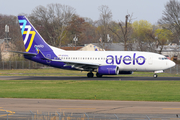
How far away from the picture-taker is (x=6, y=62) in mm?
69312

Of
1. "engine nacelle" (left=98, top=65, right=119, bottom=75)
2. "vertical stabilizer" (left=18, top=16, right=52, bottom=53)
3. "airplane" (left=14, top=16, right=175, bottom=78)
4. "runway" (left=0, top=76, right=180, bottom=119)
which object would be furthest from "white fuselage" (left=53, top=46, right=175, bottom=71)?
"runway" (left=0, top=76, right=180, bottom=119)

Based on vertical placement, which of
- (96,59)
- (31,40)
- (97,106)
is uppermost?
(31,40)

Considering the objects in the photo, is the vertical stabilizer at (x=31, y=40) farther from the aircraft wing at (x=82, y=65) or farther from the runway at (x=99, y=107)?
the runway at (x=99, y=107)

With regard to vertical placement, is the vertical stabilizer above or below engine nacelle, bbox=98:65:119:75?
above

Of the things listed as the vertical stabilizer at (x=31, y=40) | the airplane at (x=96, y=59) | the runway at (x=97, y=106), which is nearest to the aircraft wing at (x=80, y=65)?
the airplane at (x=96, y=59)

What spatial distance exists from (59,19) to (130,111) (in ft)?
256

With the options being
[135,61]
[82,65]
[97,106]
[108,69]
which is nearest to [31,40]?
[82,65]

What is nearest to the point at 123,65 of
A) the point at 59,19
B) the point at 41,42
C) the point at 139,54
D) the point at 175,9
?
the point at 139,54

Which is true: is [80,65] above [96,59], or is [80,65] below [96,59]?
below

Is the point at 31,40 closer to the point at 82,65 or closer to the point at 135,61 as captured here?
the point at 82,65

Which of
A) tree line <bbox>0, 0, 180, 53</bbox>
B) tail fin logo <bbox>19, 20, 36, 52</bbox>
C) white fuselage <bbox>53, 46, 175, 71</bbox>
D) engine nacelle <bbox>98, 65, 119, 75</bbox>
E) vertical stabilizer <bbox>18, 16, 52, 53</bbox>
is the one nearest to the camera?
engine nacelle <bbox>98, 65, 119, 75</bbox>

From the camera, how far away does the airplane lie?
133 ft

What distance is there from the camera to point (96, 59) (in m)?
42.3

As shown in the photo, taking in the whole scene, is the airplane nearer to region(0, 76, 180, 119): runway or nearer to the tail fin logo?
the tail fin logo
